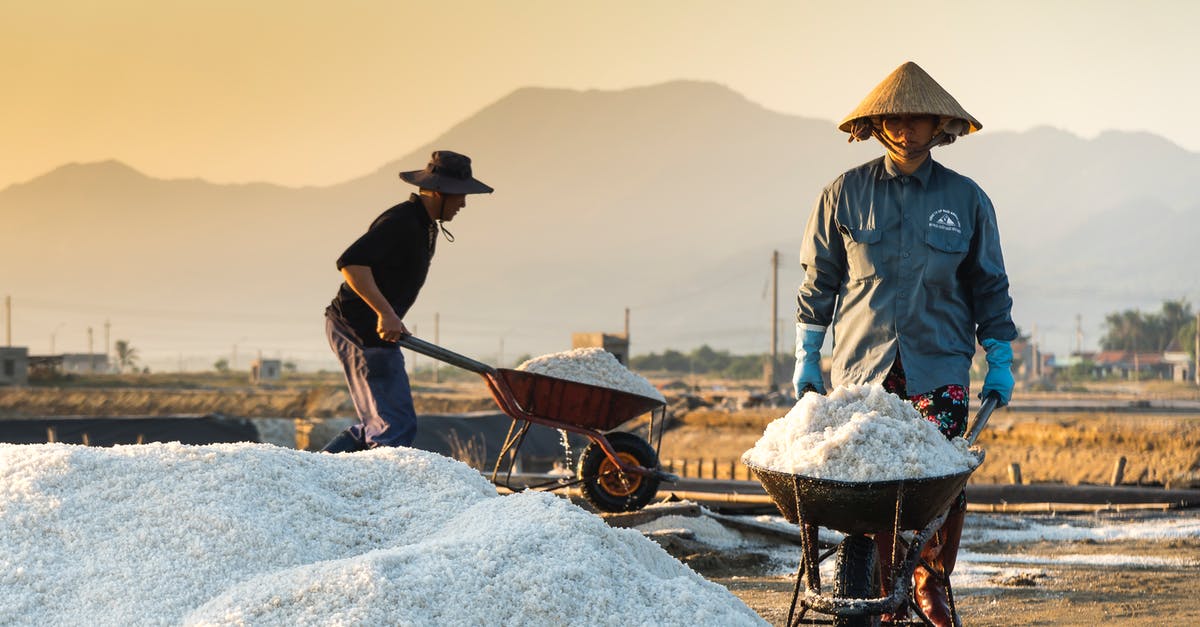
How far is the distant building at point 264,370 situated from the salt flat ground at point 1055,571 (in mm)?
49410

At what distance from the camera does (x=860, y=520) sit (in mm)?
3006

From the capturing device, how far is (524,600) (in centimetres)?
291

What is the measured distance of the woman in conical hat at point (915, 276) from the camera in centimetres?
359

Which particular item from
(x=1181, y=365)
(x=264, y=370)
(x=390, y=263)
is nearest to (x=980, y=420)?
(x=390, y=263)

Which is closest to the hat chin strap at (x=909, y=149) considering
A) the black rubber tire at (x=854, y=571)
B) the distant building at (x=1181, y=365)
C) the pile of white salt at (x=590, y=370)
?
the black rubber tire at (x=854, y=571)

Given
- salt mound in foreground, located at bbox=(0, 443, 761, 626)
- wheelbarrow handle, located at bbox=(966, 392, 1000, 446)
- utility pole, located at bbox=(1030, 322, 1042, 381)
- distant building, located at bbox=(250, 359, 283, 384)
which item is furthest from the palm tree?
wheelbarrow handle, located at bbox=(966, 392, 1000, 446)

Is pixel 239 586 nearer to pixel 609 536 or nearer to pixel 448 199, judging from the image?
pixel 609 536

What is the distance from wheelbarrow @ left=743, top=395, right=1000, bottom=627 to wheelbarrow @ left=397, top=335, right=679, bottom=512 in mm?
2722

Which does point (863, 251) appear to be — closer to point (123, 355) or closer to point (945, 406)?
point (945, 406)

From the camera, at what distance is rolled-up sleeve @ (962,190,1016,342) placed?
3650 mm

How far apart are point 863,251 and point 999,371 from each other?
0.54 meters

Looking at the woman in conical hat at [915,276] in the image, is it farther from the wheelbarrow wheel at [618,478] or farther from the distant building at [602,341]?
the distant building at [602,341]

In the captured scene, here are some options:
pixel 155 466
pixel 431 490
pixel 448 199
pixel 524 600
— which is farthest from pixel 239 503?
pixel 448 199

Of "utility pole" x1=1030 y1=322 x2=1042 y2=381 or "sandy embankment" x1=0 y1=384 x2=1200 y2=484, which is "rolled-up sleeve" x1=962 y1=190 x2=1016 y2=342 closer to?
"sandy embankment" x1=0 y1=384 x2=1200 y2=484
